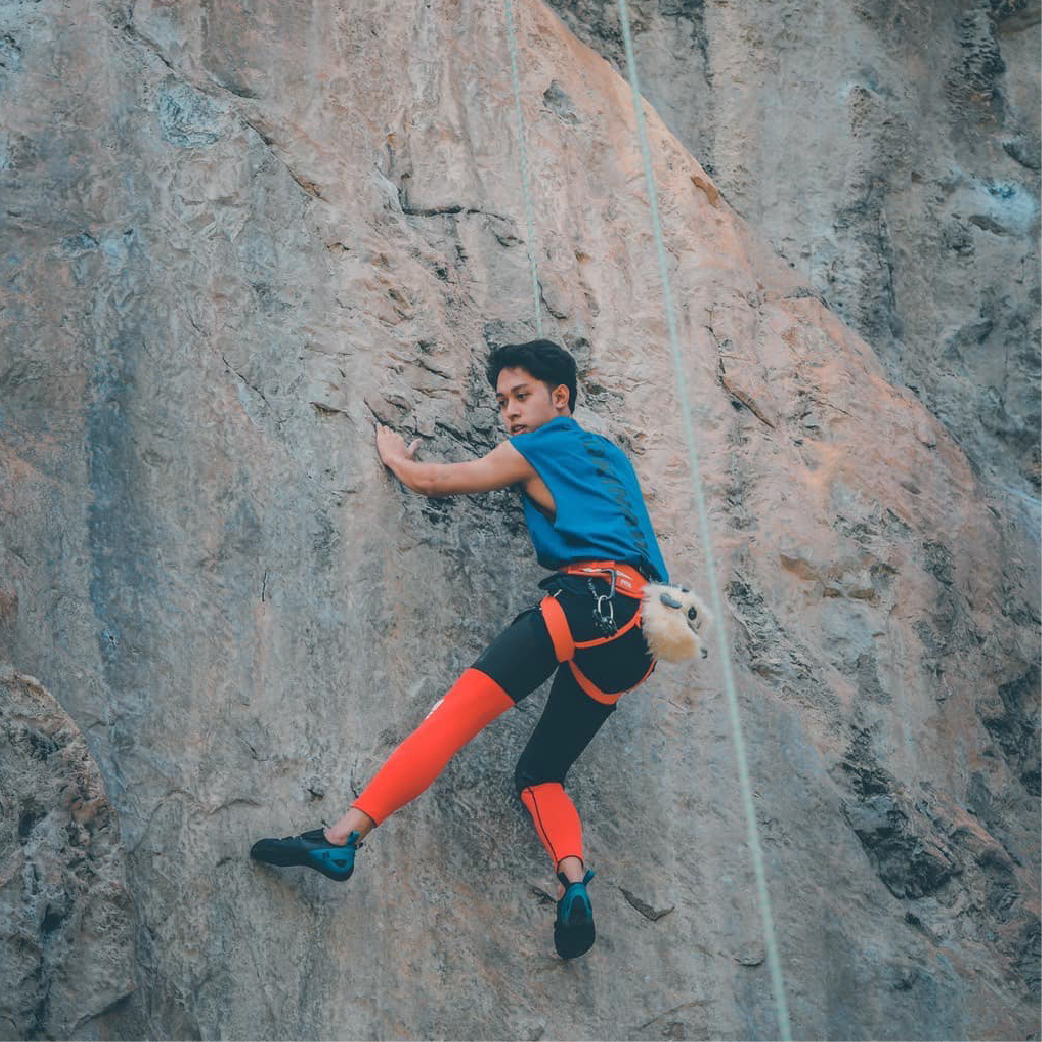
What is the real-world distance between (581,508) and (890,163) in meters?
3.56

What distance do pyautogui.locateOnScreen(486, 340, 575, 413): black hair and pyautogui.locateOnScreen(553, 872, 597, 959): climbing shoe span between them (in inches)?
59.0

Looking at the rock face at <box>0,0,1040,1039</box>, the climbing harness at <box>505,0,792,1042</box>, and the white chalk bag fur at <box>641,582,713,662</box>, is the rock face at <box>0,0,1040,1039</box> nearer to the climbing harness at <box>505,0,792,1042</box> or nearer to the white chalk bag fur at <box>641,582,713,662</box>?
the climbing harness at <box>505,0,792,1042</box>

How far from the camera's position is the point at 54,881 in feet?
11.8

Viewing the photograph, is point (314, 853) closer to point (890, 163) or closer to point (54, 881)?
point (54, 881)

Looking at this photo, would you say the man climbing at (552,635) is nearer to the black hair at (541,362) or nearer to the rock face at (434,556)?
the black hair at (541,362)

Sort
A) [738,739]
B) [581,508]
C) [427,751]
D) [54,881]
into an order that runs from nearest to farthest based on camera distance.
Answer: [54,881] < [738,739] < [427,751] < [581,508]

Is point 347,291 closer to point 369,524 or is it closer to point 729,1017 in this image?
point 369,524

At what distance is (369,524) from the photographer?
4.51 metres

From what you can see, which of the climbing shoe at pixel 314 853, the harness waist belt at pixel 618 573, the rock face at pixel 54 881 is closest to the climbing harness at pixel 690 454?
the harness waist belt at pixel 618 573

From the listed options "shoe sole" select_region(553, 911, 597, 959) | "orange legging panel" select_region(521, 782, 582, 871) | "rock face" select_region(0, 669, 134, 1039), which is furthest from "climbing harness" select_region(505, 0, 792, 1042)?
"rock face" select_region(0, 669, 134, 1039)

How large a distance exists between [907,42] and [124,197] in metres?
4.24

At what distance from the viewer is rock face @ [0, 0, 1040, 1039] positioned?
13.2 ft

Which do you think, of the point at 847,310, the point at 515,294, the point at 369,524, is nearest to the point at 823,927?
the point at 369,524

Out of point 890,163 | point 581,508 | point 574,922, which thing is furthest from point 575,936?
point 890,163
